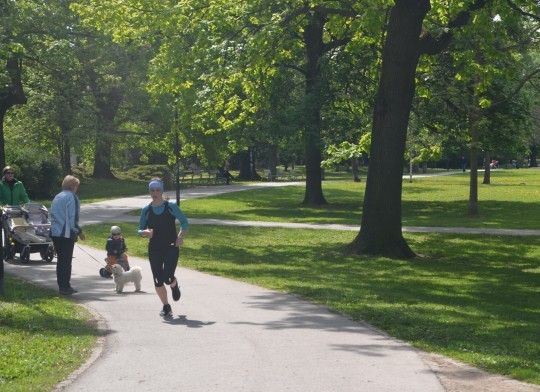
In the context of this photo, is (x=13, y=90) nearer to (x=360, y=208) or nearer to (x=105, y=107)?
(x=105, y=107)

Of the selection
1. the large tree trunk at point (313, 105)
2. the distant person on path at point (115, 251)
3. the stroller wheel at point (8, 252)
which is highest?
the large tree trunk at point (313, 105)

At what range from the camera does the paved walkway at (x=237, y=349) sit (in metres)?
8.26

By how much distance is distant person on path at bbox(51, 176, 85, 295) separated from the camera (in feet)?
45.0

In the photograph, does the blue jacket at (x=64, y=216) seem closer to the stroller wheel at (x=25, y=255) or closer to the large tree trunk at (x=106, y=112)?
the stroller wheel at (x=25, y=255)

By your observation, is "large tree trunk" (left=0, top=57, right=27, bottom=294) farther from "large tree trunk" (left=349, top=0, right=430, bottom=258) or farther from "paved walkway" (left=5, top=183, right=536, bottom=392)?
"paved walkway" (left=5, top=183, right=536, bottom=392)

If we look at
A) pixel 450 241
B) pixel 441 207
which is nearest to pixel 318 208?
pixel 441 207

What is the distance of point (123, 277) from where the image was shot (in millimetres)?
14172

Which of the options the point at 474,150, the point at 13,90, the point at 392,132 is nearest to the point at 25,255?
the point at 392,132

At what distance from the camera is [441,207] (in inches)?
1496

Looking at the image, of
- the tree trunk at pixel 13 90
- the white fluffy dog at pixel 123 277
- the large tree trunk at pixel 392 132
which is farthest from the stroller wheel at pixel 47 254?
the tree trunk at pixel 13 90

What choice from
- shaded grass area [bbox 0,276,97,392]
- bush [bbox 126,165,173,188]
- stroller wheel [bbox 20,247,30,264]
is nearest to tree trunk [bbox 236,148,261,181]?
bush [bbox 126,165,173,188]

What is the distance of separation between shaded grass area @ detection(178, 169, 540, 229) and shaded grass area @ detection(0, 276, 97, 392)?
1768 cm

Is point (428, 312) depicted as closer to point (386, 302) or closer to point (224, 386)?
point (386, 302)

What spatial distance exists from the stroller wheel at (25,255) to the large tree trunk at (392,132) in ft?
23.0
